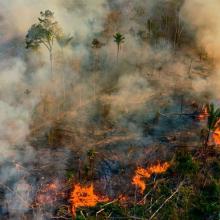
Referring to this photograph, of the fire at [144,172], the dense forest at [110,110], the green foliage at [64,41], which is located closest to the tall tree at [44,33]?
the dense forest at [110,110]

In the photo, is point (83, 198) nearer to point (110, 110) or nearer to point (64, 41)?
point (110, 110)

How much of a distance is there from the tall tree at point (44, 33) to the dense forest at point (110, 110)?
0.11 meters

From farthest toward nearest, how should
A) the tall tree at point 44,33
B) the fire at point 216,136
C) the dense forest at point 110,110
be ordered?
the tall tree at point 44,33 < the fire at point 216,136 < the dense forest at point 110,110

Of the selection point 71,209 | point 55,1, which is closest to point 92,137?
point 71,209

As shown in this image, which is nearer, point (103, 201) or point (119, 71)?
point (103, 201)

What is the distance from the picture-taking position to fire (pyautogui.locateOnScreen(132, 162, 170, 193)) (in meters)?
31.0

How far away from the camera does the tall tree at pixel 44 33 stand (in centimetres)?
3816

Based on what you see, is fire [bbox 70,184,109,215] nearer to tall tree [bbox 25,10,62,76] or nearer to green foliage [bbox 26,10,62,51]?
tall tree [bbox 25,10,62,76]

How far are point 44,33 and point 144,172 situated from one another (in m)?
14.3

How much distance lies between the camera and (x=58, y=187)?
100ft

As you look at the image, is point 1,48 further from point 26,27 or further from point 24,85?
point 24,85

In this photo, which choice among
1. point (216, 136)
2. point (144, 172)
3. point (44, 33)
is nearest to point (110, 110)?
point (144, 172)

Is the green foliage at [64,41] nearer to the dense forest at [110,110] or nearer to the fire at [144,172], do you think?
the dense forest at [110,110]

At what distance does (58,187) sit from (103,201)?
9.92 feet
